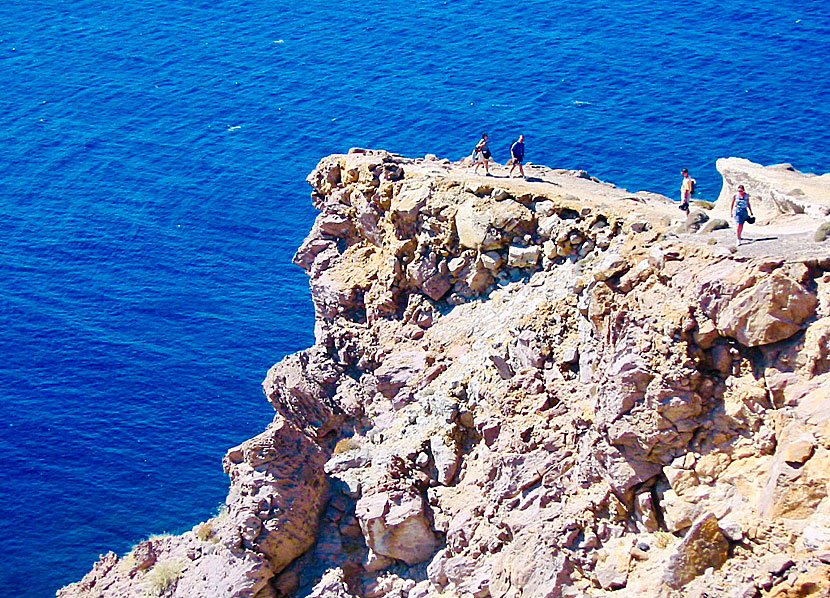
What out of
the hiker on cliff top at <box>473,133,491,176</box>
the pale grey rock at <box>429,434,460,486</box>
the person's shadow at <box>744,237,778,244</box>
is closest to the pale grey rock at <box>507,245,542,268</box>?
the pale grey rock at <box>429,434,460,486</box>

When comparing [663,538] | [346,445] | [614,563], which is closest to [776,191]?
[663,538]

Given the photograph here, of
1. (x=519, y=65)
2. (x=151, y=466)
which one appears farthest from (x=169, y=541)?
(x=519, y=65)

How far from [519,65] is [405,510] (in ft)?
298

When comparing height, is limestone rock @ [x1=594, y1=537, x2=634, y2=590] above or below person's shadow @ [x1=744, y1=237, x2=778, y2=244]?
below

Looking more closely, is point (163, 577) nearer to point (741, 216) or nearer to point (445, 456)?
point (445, 456)

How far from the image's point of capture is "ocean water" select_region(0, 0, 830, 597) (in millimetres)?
84562

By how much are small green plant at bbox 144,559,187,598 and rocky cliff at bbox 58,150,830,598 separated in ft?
0.46

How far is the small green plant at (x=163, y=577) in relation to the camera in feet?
189

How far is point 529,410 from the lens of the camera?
41.1 meters

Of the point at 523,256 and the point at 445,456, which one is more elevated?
the point at 523,256

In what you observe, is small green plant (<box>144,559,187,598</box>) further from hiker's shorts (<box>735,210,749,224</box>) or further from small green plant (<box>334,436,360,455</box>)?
hiker's shorts (<box>735,210,749,224</box>)

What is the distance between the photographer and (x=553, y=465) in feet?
128

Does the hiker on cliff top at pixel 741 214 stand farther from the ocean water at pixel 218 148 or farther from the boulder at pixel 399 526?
the ocean water at pixel 218 148

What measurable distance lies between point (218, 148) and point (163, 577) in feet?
235
